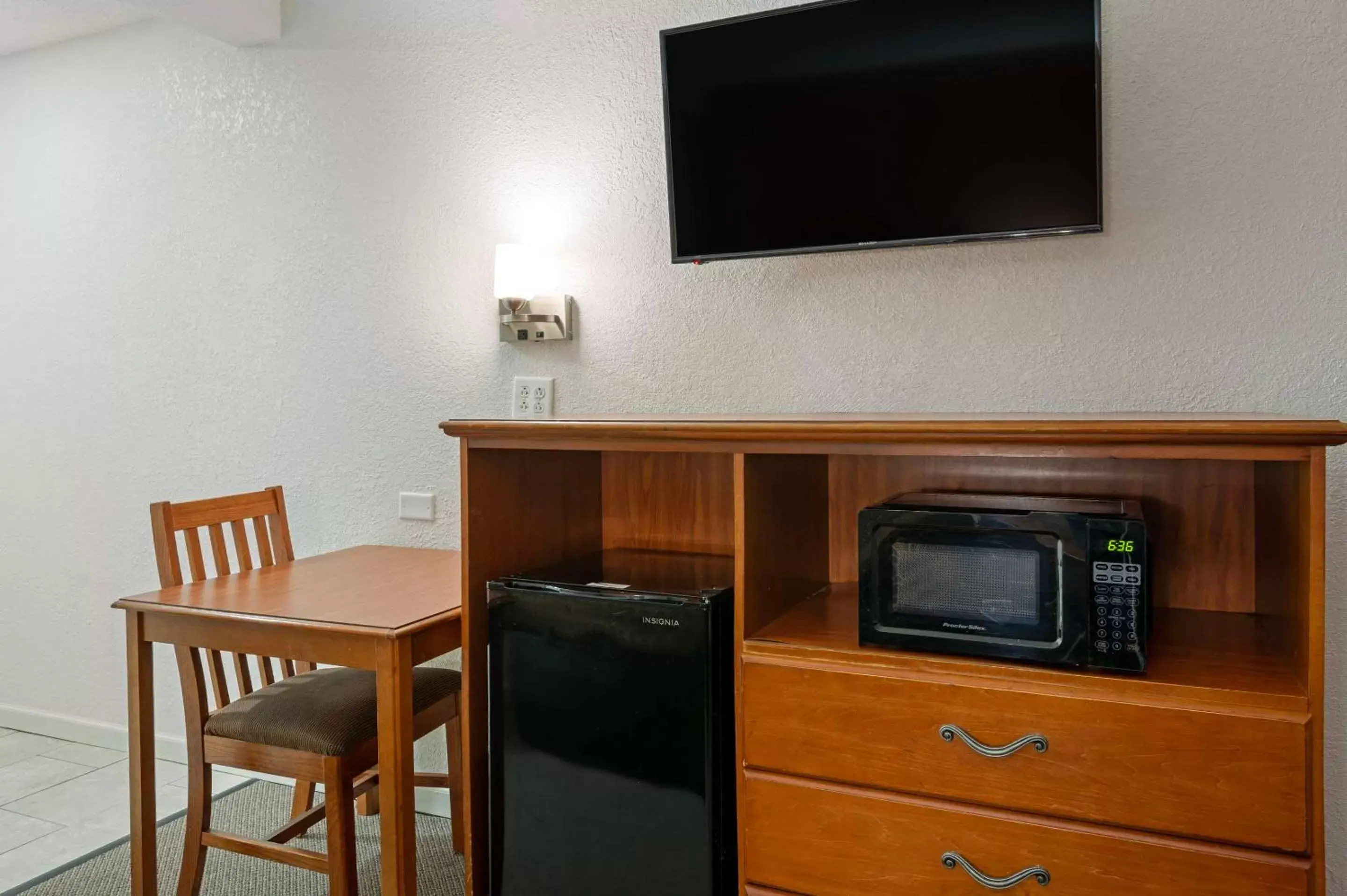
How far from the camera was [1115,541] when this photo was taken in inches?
55.0

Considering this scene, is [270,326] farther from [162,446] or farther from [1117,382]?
[1117,382]

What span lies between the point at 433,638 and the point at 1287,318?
1.77 m

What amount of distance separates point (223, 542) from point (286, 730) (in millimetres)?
568

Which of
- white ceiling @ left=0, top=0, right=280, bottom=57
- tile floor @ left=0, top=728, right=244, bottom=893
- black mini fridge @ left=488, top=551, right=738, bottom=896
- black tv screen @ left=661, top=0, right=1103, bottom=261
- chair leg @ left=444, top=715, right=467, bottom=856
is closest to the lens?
black mini fridge @ left=488, top=551, right=738, bottom=896

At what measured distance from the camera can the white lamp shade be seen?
7.86ft

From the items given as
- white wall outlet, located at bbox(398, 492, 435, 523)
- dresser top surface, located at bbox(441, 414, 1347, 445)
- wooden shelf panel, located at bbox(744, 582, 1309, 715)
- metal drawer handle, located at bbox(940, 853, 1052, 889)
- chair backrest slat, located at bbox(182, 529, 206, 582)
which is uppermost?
dresser top surface, located at bbox(441, 414, 1347, 445)

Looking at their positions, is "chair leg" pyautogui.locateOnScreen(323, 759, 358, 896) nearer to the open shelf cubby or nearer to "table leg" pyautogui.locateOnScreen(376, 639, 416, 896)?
"table leg" pyautogui.locateOnScreen(376, 639, 416, 896)

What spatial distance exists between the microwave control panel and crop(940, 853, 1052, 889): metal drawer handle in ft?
1.08

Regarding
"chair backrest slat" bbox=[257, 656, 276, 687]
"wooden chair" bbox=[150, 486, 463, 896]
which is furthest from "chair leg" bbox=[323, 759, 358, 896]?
"chair backrest slat" bbox=[257, 656, 276, 687]

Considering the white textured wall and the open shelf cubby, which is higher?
the white textured wall

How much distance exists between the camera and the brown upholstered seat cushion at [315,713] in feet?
6.30

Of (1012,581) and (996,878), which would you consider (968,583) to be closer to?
(1012,581)

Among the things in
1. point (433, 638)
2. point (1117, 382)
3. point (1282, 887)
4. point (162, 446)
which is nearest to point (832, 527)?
point (1117, 382)

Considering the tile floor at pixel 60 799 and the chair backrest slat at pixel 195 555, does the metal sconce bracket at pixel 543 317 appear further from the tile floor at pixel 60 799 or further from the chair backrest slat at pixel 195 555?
the tile floor at pixel 60 799
